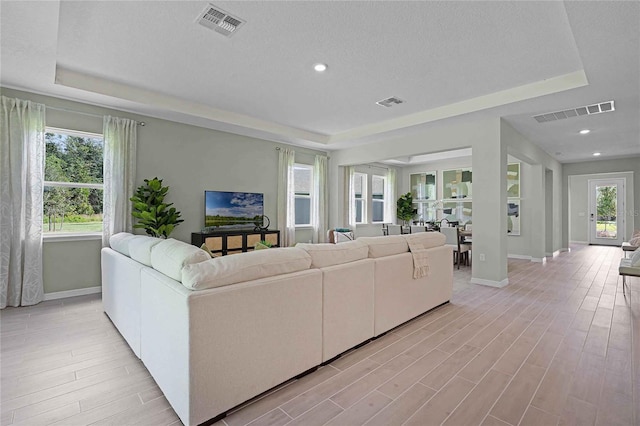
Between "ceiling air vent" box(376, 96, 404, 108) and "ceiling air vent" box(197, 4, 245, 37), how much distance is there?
2521 millimetres

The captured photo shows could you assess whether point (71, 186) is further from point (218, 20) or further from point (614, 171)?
point (614, 171)

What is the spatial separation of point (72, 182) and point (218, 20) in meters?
3.30

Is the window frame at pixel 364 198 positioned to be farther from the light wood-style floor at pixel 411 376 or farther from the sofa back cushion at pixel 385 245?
the sofa back cushion at pixel 385 245

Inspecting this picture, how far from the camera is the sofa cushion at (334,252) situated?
2.33 meters

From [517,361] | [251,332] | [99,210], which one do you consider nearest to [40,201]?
[99,210]

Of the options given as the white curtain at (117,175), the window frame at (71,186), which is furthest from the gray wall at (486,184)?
the window frame at (71,186)

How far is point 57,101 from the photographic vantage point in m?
4.08

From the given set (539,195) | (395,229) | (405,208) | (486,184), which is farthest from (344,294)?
(405,208)

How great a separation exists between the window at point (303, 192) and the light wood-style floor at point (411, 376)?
14.7 ft

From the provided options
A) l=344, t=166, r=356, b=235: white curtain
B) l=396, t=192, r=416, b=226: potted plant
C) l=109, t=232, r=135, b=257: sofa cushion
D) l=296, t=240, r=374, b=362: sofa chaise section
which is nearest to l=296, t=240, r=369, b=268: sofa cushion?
l=296, t=240, r=374, b=362: sofa chaise section

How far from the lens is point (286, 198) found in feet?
22.1

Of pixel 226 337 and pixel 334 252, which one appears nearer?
pixel 226 337

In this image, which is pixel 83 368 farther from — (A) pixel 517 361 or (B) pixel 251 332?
(A) pixel 517 361

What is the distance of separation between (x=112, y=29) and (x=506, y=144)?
545cm
